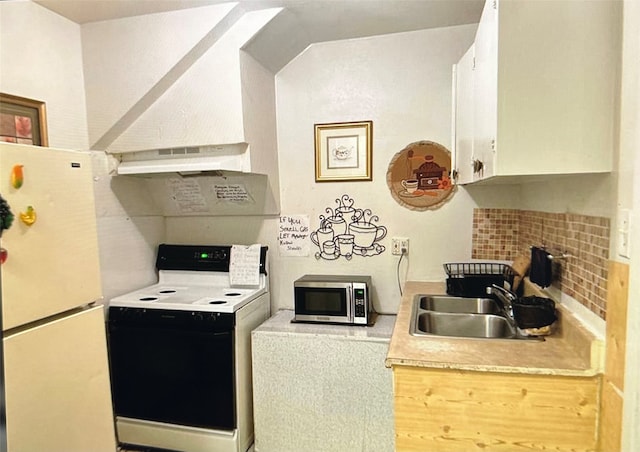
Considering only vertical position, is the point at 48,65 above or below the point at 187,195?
above

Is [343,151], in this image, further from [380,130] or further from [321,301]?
[321,301]

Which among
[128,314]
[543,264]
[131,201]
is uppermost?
[131,201]

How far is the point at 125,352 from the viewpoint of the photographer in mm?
2260

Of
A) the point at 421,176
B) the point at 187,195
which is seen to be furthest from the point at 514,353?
the point at 187,195

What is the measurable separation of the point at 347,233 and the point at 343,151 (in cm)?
53

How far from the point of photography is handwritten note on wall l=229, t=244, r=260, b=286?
2.52 meters

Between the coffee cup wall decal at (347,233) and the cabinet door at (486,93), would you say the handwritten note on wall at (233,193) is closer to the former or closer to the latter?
the coffee cup wall decal at (347,233)

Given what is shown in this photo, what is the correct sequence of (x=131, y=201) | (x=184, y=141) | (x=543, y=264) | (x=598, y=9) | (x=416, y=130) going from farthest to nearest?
1. (x=131, y=201)
2. (x=416, y=130)
3. (x=184, y=141)
4. (x=543, y=264)
5. (x=598, y=9)

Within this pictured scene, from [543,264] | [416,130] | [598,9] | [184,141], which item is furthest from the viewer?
[416,130]

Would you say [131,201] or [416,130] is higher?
[416,130]

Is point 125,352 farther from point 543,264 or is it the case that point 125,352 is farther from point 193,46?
point 543,264

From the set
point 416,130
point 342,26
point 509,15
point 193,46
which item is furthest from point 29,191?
point 416,130

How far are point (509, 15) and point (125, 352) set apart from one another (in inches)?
97.0

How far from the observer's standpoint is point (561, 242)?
1.55 m
